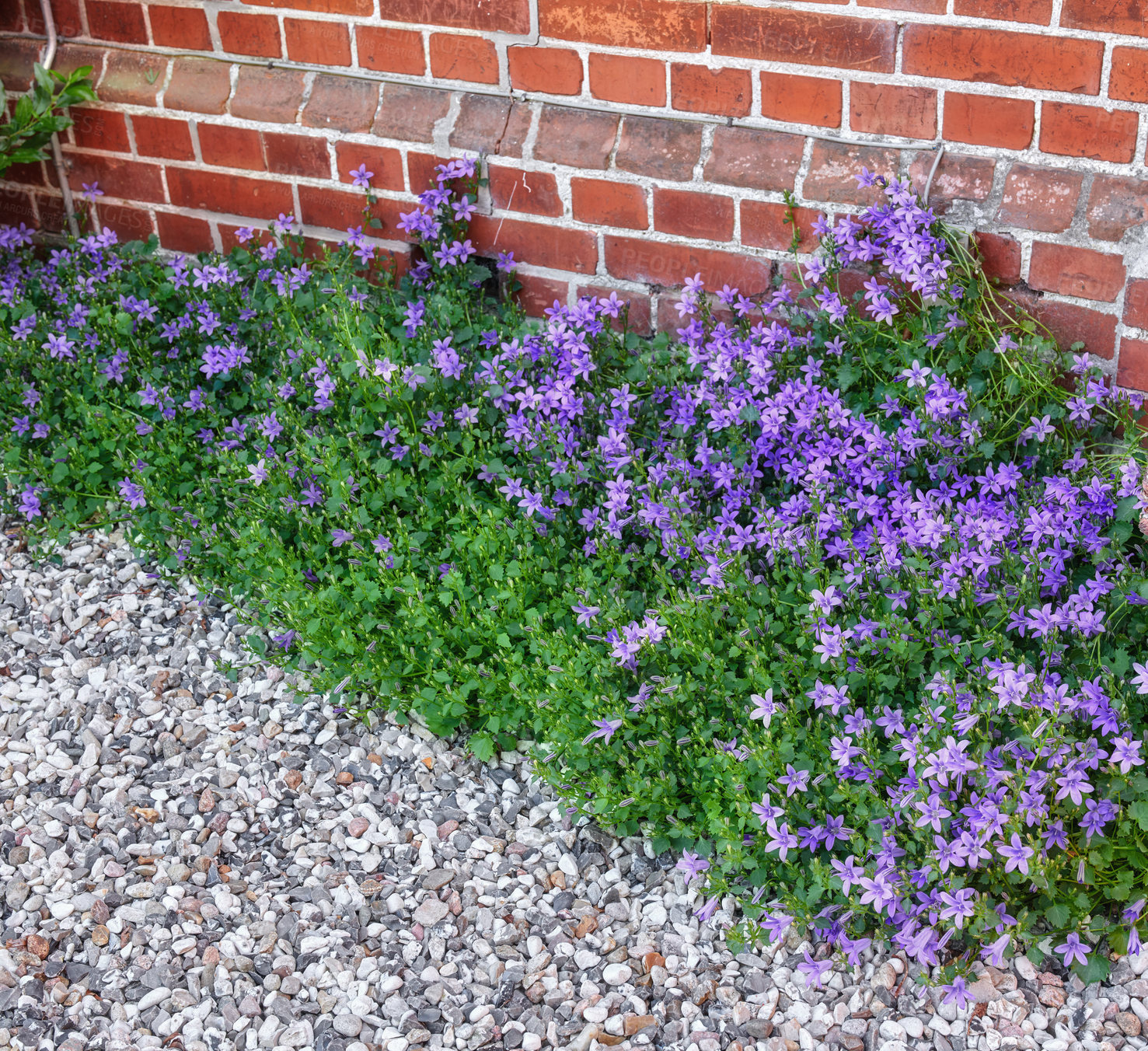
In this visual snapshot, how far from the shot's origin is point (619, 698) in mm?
2357

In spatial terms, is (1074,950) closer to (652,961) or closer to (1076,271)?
(652,961)

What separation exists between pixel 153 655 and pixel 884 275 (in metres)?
2.04

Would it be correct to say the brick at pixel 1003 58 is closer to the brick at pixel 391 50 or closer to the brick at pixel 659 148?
the brick at pixel 659 148

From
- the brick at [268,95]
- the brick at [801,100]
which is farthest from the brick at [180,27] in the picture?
the brick at [801,100]

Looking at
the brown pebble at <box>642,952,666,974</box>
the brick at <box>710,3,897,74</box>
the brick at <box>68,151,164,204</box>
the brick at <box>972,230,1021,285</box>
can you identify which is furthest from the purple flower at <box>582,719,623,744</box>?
the brick at <box>68,151,164,204</box>

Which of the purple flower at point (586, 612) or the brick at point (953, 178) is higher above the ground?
the brick at point (953, 178)

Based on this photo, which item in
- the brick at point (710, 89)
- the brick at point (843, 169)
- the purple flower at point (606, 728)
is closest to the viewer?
the purple flower at point (606, 728)

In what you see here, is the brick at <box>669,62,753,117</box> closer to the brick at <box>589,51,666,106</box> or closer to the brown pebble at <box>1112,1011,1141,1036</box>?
the brick at <box>589,51,666,106</box>

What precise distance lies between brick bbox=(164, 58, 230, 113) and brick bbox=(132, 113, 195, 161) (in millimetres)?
59

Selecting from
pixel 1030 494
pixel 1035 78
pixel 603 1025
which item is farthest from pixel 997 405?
pixel 603 1025

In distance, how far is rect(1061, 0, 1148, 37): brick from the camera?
8.13ft

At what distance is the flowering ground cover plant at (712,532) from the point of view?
6.80 ft

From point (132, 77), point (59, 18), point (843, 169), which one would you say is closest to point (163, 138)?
point (132, 77)

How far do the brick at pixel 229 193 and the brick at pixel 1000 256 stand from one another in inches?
81.4
